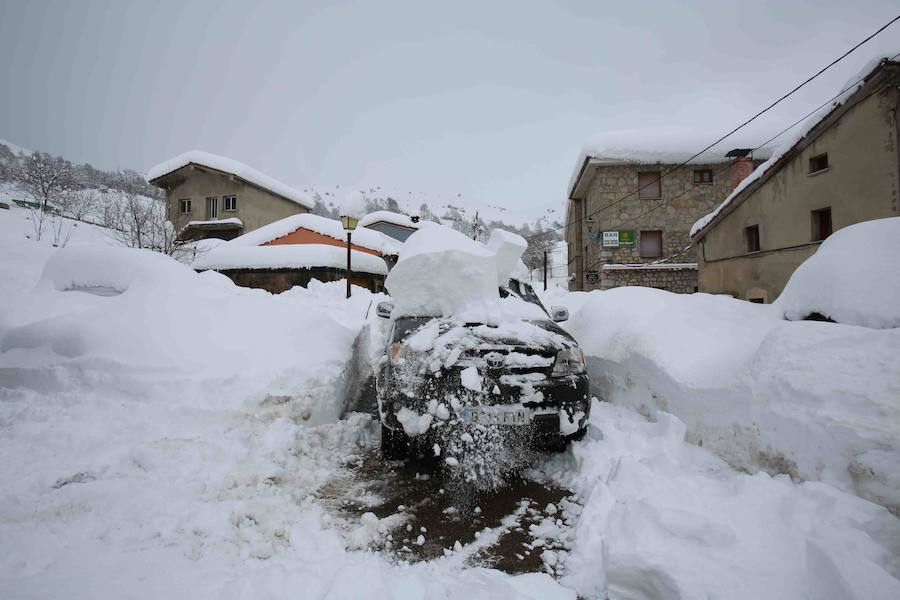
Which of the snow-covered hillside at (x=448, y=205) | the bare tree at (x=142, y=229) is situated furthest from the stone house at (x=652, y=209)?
the snow-covered hillside at (x=448, y=205)

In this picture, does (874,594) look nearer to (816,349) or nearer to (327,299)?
(816,349)

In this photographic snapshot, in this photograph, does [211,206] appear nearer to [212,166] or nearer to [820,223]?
[212,166]

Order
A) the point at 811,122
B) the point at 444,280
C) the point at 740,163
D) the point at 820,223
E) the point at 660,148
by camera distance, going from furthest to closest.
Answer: the point at 660,148 → the point at 740,163 → the point at 820,223 → the point at 811,122 → the point at 444,280

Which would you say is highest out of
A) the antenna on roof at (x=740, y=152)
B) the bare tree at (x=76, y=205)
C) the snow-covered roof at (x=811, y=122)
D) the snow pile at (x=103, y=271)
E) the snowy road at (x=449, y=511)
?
the antenna on roof at (x=740, y=152)

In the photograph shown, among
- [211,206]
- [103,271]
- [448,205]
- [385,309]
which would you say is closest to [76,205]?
[211,206]

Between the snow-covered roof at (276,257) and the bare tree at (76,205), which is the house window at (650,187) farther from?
the bare tree at (76,205)

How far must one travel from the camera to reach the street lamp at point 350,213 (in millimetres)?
13258

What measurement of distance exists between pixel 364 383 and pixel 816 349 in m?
5.28

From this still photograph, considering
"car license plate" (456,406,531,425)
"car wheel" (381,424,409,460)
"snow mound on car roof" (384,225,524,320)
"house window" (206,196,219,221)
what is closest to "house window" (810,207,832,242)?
"snow mound on car roof" (384,225,524,320)

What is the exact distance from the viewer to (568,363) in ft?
10.7

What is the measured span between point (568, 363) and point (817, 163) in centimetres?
1168

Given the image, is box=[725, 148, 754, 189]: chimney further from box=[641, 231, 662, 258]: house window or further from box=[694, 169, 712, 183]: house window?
box=[641, 231, 662, 258]: house window

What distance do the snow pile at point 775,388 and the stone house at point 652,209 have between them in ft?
56.5

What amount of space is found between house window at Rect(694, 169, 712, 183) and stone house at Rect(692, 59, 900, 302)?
9305mm
